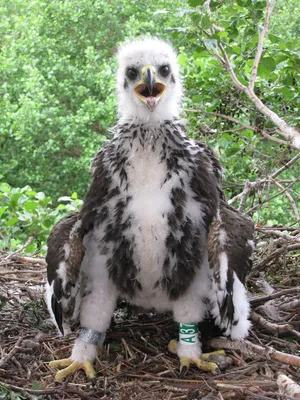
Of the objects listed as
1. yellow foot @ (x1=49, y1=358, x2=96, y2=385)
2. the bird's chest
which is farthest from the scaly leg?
the bird's chest

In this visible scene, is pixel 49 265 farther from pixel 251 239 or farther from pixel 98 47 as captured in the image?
pixel 98 47

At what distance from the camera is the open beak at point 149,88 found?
8.15ft

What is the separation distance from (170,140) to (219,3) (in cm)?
111

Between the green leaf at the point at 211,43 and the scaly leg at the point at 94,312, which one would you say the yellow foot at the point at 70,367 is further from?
the green leaf at the point at 211,43

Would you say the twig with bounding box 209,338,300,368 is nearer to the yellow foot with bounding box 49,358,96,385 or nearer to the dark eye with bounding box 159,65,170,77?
the yellow foot with bounding box 49,358,96,385

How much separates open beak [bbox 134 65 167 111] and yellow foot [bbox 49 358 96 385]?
4.13 ft

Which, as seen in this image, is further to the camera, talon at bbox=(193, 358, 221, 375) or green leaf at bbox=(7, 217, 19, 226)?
green leaf at bbox=(7, 217, 19, 226)

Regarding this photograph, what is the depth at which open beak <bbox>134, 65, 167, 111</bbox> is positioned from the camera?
2484 millimetres

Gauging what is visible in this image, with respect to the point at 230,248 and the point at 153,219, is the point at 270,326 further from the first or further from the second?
the point at 153,219

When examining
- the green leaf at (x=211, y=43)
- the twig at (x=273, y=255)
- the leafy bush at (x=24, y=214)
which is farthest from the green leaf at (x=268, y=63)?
the leafy bush at (x=24, y=214)

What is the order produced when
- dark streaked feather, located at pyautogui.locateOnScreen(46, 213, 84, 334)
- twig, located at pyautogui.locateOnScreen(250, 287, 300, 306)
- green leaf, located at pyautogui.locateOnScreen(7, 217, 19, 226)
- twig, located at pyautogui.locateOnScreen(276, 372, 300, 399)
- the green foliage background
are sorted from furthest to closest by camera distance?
the green foliage background < green leaf, located at pyautogui.locateOnScreen(7, 217, 19, 226) < twig, located at pyautogui.locateOnScreen(250, 287, 300, 306) < dark streaked feather, located at pyautogui.locateOnScreen(46, 213, 84, 334) < twig, located at pyautogui.locateOnScreen(276, 372, 300, 399)

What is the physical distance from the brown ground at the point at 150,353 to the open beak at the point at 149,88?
1.19m

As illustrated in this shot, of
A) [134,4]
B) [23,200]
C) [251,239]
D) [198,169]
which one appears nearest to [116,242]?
[198,169]

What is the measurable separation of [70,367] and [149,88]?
137 centimetres
